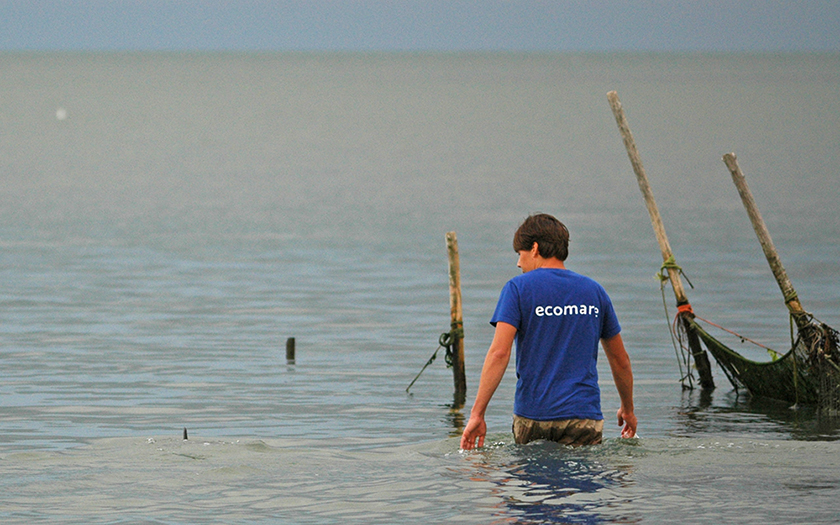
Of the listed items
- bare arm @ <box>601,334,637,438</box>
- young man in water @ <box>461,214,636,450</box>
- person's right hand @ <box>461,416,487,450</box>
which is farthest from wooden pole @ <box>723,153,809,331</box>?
person's right hand @ <box>461,416,487,450</box>

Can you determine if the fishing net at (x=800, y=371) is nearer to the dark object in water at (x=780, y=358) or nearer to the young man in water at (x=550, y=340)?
the dark object in water at (x=780, y=358)

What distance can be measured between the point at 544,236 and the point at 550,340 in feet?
2.39

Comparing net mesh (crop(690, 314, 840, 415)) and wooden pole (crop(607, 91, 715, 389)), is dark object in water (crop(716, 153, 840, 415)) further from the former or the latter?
wooden pole (crop(607, 91, 715, 389))

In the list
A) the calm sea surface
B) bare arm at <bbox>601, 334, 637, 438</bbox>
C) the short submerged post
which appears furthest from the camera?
the short submerged post

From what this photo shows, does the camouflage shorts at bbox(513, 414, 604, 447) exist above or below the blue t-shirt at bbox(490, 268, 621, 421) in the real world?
below

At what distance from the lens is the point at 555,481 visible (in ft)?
33.4

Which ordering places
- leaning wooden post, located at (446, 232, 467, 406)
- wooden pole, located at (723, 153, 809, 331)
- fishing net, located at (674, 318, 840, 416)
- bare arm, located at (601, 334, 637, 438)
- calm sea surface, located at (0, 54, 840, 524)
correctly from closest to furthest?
bare arm, located at (601, 334, 637, 438) < calm sea surface, located at (0, 54, 840, 524) < fishing net, located at (674, 318, 840, 416) < wooden pole, located at (723, 153, 809, 331) < leaning wooden post, located at (446, 232, 467, 406)

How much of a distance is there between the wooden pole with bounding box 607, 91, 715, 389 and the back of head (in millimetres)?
6973

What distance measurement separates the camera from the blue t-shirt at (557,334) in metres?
9.27

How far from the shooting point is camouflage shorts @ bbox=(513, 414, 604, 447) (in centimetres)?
948

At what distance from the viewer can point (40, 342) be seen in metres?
21.2

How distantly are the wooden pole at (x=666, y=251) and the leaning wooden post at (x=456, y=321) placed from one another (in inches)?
94.7

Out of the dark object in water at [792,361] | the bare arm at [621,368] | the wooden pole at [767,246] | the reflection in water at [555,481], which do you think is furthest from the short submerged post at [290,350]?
the bare arm at [621,368]

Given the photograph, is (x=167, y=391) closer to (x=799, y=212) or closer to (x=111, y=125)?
(x=799, y=212)
